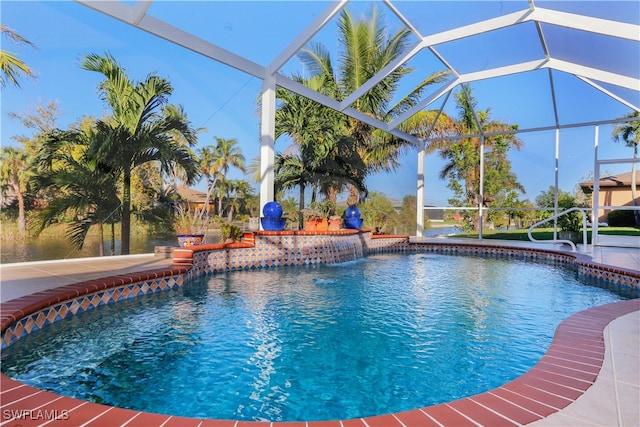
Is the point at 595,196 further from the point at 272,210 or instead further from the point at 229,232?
the point at 229,232

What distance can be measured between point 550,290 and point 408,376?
15.0 ft

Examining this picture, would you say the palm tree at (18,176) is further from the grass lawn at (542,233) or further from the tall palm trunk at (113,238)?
the grass lawn at (542,233)

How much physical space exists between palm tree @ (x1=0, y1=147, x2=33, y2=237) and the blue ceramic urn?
188 inches

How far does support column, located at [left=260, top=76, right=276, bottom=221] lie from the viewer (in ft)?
29.0

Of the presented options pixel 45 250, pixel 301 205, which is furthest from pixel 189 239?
pixel 301 205

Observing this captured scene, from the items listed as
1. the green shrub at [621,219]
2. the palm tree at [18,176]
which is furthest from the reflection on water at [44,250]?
the green shrub at [621,219]

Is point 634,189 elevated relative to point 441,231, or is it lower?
elevated

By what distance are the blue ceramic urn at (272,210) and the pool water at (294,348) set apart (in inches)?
107

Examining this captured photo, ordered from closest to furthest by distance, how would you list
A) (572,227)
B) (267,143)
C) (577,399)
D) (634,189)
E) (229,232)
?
(577,399) < (267,143) < (229,232) < (572,227) < (634,189)

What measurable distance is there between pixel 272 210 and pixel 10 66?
5.82 meters

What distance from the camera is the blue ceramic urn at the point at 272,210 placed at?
8.66m

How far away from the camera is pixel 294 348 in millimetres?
3594

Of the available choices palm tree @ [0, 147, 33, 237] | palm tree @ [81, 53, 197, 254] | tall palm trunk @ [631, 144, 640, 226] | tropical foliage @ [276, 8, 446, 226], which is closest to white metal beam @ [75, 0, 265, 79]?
palm tree @ [81, 53, 197, 254]

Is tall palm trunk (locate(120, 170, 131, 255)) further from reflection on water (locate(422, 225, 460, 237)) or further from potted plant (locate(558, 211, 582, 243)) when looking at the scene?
reflection on water (locate(422, 225, 460, 237))
